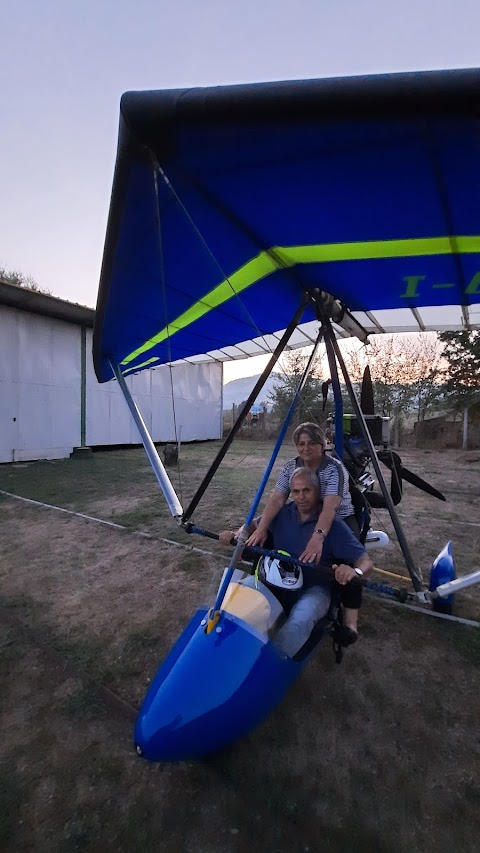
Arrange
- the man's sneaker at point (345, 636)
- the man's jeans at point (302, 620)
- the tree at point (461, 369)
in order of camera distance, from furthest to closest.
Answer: the tree at point (461, 369) < the man's sneaker at point (345, 636) < the man's jeans at point (302, 620)

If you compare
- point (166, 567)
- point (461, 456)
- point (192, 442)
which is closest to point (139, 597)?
point (166, 567)

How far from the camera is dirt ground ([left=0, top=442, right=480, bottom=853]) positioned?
142 centimetres

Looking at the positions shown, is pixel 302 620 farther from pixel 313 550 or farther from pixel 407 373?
pixel 407 373

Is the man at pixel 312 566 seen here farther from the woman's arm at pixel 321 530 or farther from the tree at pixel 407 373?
the tree at pixel 407 373

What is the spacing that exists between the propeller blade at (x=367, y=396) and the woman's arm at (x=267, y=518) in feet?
5.20

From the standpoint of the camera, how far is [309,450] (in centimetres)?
275

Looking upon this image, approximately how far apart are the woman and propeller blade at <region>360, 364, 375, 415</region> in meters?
1.20

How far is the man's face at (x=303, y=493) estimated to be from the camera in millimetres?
2451

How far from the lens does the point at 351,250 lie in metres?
2.22

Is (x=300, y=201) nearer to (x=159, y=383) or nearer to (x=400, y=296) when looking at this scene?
(x=400, y=296)

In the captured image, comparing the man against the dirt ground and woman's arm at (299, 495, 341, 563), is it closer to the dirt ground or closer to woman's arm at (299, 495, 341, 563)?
woman's arm at (299, 495, 341, 563)

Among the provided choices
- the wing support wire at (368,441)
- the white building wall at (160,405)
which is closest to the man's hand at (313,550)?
the wing support wire at (368,441)

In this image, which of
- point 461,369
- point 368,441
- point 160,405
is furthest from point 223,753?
point 461,369

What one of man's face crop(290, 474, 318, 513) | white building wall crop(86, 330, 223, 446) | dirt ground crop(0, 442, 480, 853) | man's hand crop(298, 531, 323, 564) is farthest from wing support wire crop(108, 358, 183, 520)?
white building wall crop(86, 330, 223, 446)
